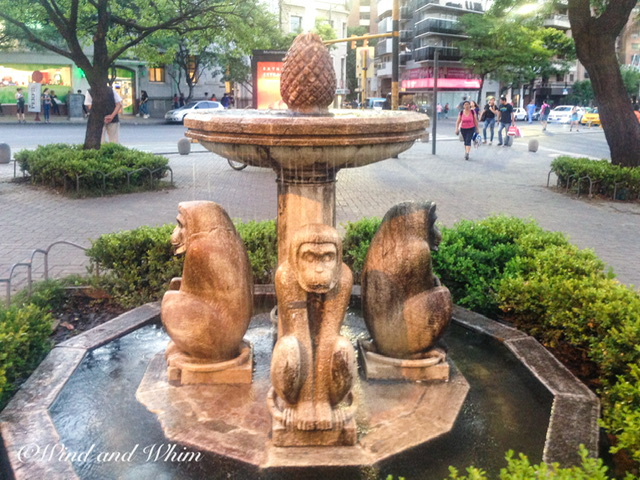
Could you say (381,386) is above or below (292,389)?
below

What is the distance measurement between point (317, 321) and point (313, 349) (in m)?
0.16

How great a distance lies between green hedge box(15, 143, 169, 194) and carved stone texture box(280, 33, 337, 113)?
932cm

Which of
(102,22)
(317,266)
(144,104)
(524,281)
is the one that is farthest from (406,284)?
(144,104)

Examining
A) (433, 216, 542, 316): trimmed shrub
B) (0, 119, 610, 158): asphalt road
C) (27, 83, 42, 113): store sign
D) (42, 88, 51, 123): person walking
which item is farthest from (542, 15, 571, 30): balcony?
(433, 216, 542, 316): trimmed shrub

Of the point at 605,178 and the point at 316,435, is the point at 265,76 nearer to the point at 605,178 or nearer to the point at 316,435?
the point at 605,178

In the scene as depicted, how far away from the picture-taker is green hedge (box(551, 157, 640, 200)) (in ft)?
41.6

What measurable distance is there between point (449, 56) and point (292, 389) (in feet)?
175

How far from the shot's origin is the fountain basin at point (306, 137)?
3.48 meters

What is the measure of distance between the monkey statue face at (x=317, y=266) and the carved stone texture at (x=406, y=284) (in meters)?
0.78

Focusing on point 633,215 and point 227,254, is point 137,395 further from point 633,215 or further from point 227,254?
point 633,215

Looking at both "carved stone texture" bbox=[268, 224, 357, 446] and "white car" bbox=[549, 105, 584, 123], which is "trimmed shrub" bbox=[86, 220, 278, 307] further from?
"white car" bbox=[549, 105, 584, 123]

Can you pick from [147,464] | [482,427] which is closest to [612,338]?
[482,427]

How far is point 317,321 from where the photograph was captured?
12.1 feet

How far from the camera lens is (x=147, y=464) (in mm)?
3465
